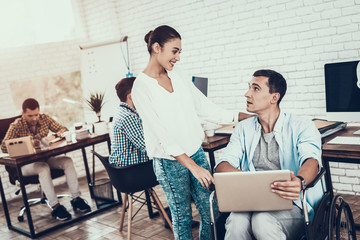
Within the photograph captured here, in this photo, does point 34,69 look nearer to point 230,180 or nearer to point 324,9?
point 324,9

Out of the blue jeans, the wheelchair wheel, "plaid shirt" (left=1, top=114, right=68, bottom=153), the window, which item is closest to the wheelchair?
the wheelchair wheel

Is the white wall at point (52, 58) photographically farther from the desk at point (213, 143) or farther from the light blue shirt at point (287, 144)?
the light blue shirt at point (287, 144)

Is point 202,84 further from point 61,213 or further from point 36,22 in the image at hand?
point 36,22

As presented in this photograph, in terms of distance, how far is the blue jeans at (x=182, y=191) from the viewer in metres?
2.13

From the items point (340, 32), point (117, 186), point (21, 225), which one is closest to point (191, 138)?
point (117, 186)

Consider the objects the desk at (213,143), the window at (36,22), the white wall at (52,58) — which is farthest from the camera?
the window at (36,22)

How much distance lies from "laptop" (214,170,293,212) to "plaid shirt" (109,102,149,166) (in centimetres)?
115

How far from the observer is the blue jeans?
83.8 inches

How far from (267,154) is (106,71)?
362 cm

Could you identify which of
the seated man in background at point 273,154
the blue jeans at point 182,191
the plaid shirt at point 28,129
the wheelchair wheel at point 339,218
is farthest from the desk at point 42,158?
the wheelchair wheel at point 339,218

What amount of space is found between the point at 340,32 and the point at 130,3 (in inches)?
119

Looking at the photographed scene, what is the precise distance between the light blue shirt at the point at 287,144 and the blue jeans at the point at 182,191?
8.1 inches

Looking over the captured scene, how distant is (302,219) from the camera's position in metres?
1.95

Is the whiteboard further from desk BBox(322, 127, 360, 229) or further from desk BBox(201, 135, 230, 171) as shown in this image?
desk BBox(322, 127, 360, 229)
